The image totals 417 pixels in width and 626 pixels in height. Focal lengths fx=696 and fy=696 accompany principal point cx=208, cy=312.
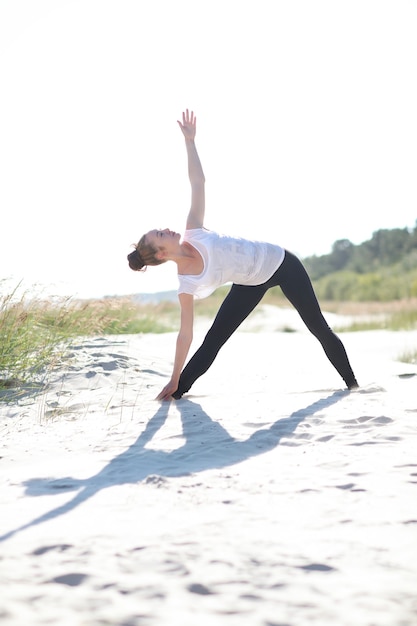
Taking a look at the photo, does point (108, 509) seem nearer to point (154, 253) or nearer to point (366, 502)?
point (366, 502)

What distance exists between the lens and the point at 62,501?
10.1 ft

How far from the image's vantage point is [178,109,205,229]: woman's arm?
15.6 feet

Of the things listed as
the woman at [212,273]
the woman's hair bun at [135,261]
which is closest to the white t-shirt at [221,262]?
the woman at [212,273]

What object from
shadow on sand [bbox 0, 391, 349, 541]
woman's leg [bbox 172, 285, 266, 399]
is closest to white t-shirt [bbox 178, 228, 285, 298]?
woman's leg [bbox 172, 285, 266, 399]

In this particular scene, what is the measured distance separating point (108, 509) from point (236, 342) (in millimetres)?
7447

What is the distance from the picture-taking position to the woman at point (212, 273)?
4.63 m

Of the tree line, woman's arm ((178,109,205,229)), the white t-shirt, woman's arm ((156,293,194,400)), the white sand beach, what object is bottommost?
the white sand beach

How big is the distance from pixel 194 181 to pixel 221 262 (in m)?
0.61

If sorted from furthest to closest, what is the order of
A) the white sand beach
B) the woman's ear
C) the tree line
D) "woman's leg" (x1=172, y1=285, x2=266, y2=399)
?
the tree line < "woman's leg" (x1=172, y1=285, x2=266, y2=399) < the woman's ear < the white sand beach

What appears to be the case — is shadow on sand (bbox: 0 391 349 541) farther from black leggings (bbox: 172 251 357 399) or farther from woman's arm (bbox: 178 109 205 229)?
woman's arm (bbox: 178 109 205 229)

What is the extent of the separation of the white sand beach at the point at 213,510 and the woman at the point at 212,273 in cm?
35

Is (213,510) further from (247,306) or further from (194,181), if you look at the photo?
(194,181)

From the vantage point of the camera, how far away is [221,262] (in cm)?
466

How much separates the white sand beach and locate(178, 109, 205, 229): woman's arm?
1334mm
